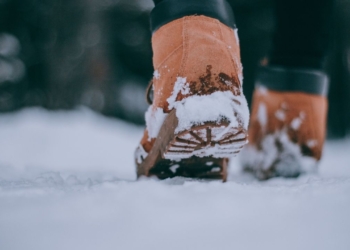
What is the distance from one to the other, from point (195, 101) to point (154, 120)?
6.9 inches

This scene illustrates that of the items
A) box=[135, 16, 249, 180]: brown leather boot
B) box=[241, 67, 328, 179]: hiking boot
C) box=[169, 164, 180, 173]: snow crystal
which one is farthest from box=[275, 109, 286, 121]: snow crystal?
box=[169, 164, 180, 173]: snow crystal

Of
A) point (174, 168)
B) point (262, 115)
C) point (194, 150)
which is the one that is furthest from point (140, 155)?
point (262, 115)

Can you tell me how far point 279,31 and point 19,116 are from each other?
1.80 m

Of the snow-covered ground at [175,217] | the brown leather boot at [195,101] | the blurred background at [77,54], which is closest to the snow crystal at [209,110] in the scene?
the brown leather boot at [195,101]

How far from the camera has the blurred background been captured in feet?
11.3

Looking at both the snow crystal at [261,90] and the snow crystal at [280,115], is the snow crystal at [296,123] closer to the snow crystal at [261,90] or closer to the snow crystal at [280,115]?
the snow crystal at [280,115]

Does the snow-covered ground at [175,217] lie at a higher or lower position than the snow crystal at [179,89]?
lower

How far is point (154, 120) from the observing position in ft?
2.79

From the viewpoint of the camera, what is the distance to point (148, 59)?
404 centimetres

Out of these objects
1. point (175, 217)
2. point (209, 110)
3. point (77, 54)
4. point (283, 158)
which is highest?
point (209, 110)

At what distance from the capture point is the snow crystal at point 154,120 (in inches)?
31.8

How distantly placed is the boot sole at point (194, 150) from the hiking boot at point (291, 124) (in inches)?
12.0

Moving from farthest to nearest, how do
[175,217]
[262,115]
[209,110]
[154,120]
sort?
[262,115] < [154,120] < [209,110] < [175,217]

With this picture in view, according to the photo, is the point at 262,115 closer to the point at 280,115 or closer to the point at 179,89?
the point at 280,115
